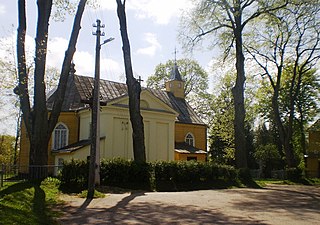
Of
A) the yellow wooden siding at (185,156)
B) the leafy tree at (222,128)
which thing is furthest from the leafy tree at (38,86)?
the leafy tree at (222,128)

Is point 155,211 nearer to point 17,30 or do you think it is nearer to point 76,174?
point 76,174

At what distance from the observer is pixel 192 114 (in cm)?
4066

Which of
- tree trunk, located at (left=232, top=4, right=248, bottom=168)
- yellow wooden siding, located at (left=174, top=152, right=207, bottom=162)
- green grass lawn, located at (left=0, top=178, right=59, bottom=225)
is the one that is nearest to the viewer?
green grass lawn, located at (left=0, top=178, right=59, bottom=225)

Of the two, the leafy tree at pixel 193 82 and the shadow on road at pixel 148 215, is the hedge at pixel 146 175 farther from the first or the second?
the leafy tree at pixel 193 82

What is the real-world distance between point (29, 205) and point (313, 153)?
125 ft

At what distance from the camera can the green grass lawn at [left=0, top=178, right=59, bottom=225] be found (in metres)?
8.91

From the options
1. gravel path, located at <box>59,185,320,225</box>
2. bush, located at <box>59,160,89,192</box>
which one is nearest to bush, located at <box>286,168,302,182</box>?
gravel path, located at <box>59,185,320,225</box>

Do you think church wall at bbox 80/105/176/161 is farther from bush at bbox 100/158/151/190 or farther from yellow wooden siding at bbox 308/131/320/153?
yellow wooden siding at bbox 308/131/320/153

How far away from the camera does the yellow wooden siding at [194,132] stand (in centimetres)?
3734

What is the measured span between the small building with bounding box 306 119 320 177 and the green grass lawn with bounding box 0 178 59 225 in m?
33.7

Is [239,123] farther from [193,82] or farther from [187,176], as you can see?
[193,82]

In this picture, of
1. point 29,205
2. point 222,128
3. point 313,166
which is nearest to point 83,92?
point 222,128

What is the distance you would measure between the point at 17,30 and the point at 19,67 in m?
2.07

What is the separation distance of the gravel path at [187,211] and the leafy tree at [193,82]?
36.6m
